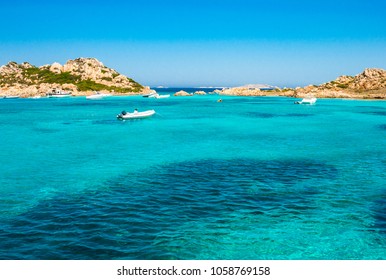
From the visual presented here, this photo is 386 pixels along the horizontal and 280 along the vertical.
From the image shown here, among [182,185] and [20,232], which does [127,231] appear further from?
[182,185]

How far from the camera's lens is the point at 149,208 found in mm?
21359

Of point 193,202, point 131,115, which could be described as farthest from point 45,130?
point 193,202

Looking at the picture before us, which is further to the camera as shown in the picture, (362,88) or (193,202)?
(362,88)

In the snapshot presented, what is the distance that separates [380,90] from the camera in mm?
169125

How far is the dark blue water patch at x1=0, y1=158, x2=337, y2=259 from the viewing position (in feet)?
53.5

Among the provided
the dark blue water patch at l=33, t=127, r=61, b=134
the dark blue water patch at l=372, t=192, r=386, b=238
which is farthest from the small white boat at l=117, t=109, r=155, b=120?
the dark blue water patch at l=372, t=192, r=386, b=238

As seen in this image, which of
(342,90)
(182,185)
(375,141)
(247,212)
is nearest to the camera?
(247,212)

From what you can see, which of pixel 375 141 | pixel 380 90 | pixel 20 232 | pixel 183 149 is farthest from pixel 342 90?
pixel 20 232

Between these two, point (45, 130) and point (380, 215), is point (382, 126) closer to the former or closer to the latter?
point (380, 215)

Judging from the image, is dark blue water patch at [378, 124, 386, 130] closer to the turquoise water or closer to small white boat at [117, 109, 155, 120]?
the turquoise water

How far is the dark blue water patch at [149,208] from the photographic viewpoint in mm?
16312

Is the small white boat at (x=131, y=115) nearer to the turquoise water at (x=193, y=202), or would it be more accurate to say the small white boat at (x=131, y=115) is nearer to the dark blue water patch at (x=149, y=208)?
the turquoise water at (x=193, y=202)
